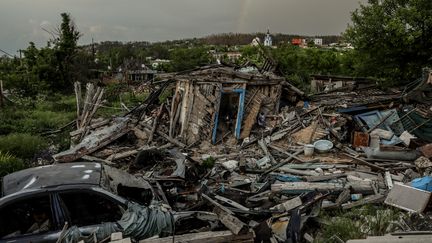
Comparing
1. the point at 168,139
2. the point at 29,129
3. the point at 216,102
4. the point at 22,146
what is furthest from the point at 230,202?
the point at 29,129

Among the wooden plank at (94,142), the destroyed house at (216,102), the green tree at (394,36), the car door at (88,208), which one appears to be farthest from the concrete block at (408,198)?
the green tree at (394,36)

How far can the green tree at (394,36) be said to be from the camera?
1848cm

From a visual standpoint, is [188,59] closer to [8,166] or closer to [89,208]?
[8,166]

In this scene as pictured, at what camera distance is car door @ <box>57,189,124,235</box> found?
5090mm

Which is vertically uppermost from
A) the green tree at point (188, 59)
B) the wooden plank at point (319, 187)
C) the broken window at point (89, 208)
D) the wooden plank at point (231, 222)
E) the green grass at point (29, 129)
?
the green tree at point (188, 59)

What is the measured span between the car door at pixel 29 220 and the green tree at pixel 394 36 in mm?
18553

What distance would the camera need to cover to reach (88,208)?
5.22 metres

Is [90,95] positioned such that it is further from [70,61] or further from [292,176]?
[70,61]

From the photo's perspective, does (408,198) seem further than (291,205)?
Yes

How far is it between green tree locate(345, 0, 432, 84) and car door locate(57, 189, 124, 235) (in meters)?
17.8

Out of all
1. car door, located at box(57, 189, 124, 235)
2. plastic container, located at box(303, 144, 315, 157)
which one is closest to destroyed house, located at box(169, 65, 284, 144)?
plastic container, located at box(303, 144, 315, 157)

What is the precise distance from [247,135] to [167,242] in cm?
1067

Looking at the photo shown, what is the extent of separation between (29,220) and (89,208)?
83 cm

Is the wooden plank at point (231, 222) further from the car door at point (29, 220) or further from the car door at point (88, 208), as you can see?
the car door at point (29, 220)
